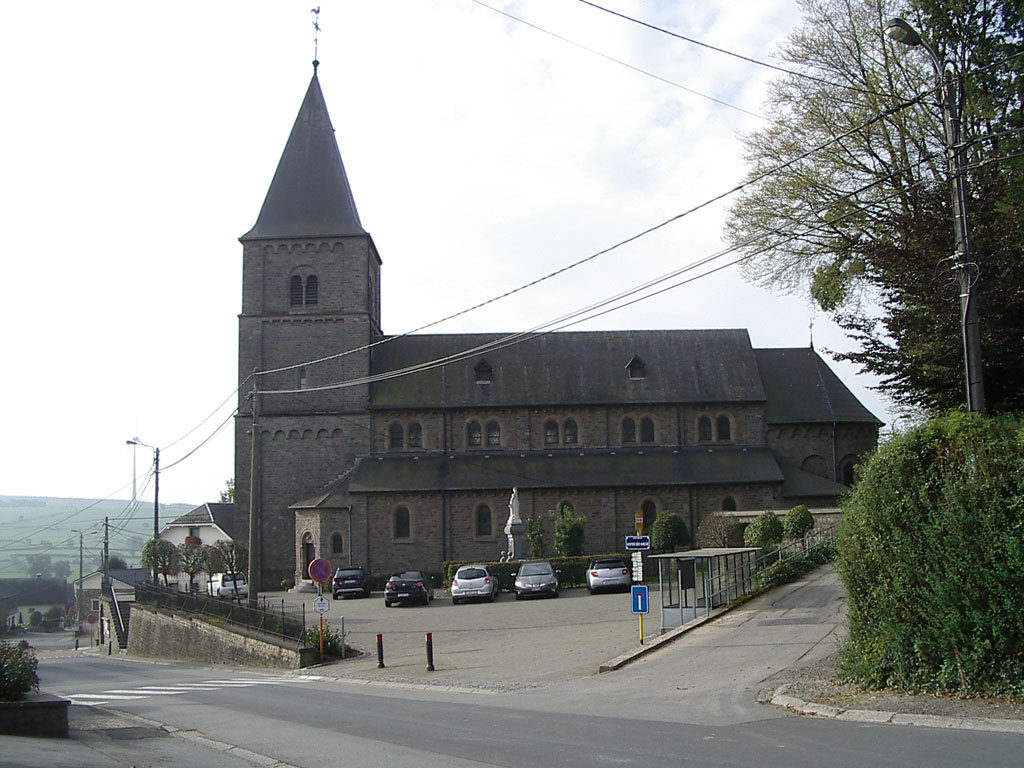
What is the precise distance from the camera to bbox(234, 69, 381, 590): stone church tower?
156ft

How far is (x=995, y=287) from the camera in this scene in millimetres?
18453

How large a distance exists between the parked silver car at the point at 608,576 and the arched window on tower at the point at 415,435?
605 inches

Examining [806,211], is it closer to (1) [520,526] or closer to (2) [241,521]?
(1) [520,526]

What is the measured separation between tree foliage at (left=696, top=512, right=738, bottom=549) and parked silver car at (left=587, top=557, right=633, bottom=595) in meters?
5.37

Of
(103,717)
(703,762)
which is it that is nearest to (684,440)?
(103,717)

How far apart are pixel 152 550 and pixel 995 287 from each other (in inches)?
1731

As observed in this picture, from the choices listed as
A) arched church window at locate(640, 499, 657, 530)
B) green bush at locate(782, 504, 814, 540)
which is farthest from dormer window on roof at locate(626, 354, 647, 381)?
green bush at locate(782, 504, 814, 540)

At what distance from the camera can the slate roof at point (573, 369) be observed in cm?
4931

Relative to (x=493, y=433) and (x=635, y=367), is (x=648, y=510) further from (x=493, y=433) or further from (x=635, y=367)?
(x=493, y=433)

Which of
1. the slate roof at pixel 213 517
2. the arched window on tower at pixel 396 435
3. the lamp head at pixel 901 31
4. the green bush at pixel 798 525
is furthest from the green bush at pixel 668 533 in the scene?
the slate roof at pixel 213 517

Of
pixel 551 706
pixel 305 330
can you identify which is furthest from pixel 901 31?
pixel 305 330

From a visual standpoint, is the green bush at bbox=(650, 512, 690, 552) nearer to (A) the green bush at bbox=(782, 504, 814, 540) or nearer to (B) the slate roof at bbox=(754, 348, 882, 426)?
(A) the green bush at bbox=(782, 504, 814, 540)

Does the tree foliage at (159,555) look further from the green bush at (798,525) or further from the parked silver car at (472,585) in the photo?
the green bush at (798,525)

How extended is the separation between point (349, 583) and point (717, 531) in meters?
15.6
